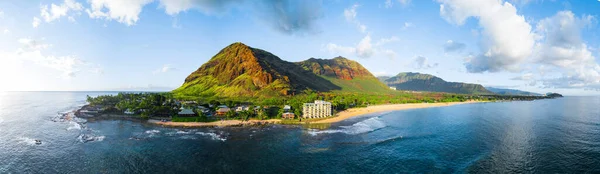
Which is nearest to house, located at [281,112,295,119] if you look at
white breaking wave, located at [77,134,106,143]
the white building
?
the white building

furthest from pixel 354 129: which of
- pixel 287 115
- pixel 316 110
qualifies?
pixel 287 115

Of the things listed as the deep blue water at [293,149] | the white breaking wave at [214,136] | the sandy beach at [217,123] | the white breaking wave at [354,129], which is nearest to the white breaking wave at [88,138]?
the deep blue water at [293,149]

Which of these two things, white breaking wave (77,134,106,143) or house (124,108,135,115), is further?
house (124,108,135,115)

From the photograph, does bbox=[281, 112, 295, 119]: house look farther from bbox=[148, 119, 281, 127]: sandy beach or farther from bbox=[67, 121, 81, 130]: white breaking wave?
bbox=[67, 121, 81, 130]: white breaking wave

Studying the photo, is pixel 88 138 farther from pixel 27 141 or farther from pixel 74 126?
pixel 74 126

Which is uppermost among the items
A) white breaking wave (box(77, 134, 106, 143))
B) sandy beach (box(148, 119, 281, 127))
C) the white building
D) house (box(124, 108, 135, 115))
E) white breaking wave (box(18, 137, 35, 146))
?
the white building

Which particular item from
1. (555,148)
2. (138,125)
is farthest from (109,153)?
(555,148)

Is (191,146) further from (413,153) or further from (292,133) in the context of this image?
(413,153)

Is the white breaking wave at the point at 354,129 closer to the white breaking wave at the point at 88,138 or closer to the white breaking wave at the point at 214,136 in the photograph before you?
the white breaking wave at the point at 214,136
